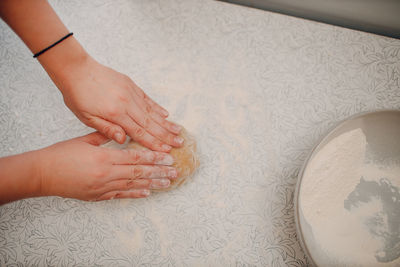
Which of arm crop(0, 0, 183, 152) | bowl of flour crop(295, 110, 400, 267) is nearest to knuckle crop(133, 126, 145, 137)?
arm crop(0, 0, 183, 152)

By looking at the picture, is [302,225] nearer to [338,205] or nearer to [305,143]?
[338,205]

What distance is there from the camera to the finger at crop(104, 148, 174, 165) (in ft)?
1.81

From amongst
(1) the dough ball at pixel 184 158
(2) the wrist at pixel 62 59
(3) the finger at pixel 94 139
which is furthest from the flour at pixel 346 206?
(2) the wrist at pixel 62 59

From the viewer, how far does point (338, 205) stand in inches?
20.2

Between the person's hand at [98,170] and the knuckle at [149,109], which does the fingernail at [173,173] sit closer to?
the person's hand at [98,170]

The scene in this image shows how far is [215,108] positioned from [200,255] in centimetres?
35

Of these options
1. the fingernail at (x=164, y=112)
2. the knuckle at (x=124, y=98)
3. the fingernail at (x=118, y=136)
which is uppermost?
the knuckle at (x=124, y=98)

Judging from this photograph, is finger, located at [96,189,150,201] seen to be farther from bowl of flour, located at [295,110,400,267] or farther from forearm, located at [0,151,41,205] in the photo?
bowl of flour, located at [295,110,400,267]

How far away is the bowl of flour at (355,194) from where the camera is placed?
493 millimetres

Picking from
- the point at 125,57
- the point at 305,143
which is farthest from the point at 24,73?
the point at 305,143

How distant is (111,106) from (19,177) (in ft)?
0.76

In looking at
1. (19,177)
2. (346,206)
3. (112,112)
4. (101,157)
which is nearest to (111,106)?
(112,112)

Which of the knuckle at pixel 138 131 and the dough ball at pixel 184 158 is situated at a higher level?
the knuckle at pixel 138 131

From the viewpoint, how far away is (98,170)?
532mm
